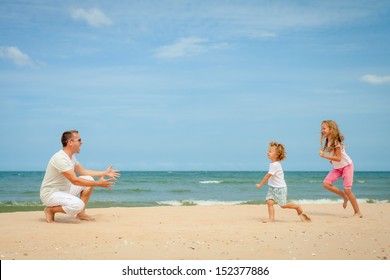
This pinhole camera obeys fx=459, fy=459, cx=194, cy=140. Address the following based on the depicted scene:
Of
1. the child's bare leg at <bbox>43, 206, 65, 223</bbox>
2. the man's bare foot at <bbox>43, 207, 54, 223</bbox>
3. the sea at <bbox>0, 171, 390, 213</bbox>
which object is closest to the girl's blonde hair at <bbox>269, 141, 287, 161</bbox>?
the child's bare leg at <bbox>43, 206, 65, 223</bbox>

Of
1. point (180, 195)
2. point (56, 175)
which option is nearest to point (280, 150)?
point (56, 175)

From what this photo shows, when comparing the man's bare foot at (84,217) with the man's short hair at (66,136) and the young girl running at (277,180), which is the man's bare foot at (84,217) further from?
the young girl running at (277,180)

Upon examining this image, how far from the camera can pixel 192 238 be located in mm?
6051

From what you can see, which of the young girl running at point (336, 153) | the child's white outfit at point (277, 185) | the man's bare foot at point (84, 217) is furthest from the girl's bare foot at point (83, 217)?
the young girl running at point (336, 153)

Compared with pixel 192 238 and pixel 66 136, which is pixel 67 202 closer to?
pixel 66 136

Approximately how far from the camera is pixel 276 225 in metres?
7.31

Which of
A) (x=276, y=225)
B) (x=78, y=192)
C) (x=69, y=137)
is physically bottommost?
(x=276, y=225)

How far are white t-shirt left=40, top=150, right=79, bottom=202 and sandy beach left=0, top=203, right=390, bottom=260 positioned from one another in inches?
21.7

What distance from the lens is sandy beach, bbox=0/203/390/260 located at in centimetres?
515

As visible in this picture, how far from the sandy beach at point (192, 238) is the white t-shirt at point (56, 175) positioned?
0.55 m

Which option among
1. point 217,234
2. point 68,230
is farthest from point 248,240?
point 68,230
